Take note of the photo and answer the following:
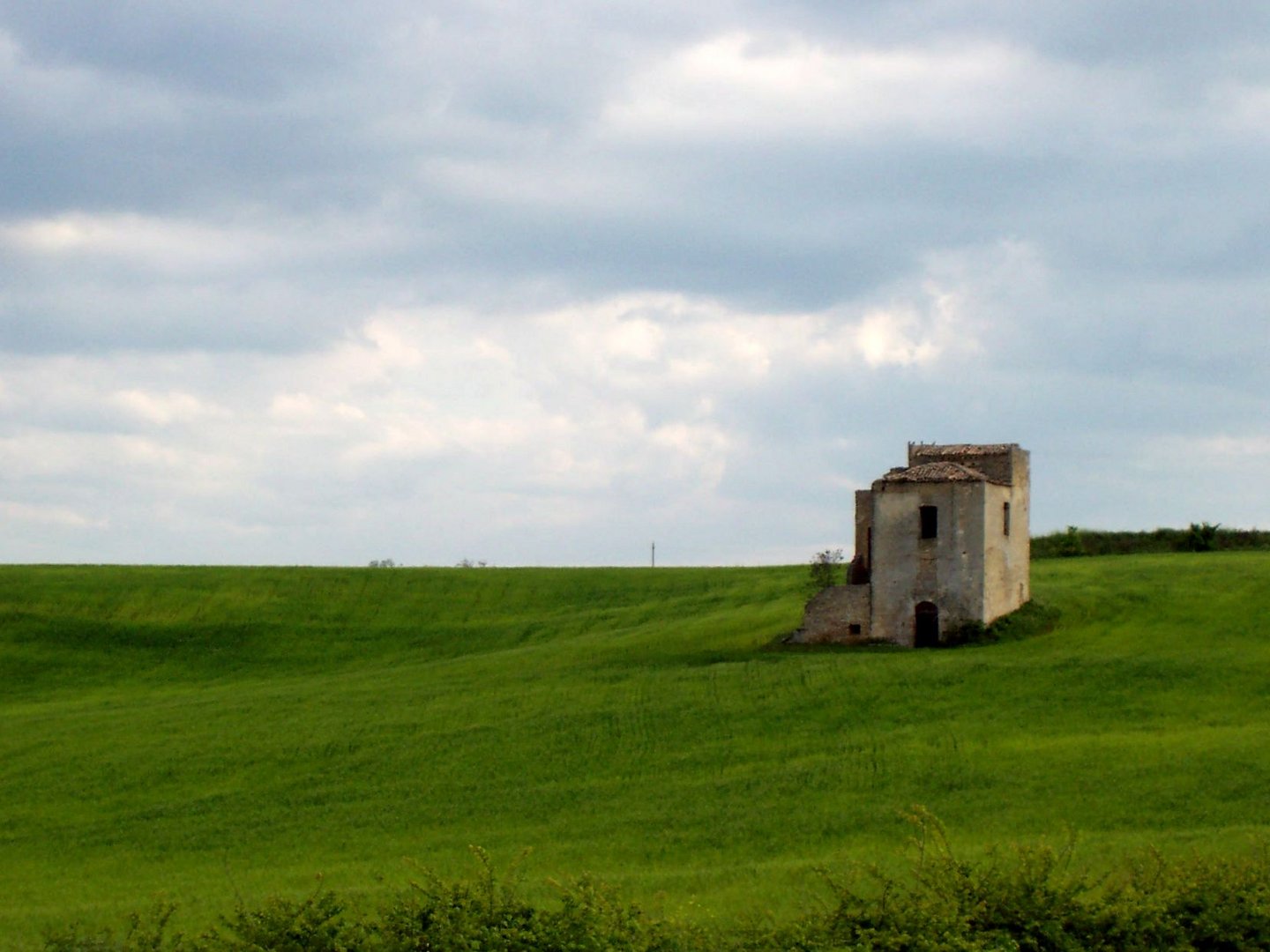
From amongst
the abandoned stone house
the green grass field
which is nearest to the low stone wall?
the abandoned stone house

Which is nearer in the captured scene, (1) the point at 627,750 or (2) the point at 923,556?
(1) the point at 627,750

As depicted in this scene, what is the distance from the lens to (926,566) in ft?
174

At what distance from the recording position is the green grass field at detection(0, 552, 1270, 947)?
29.9 meters

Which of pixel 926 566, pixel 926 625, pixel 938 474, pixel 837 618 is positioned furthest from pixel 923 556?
pixel 837 618

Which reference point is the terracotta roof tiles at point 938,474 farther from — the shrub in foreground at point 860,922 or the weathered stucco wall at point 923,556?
the shrub in foreground at point 860,922

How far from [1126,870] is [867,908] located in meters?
5.76

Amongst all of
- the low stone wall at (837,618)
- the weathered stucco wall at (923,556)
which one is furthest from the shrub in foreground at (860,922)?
the low stone wall at (837,618)

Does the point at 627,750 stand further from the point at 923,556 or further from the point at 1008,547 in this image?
the point at 1008,547

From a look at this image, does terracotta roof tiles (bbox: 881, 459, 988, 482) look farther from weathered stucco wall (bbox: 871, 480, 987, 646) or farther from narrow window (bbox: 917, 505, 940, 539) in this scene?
narrow window (bbox: 917, 505, 940, 539)

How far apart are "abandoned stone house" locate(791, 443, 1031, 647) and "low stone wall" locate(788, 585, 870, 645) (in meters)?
0.03

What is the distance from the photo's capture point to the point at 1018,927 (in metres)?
19.0

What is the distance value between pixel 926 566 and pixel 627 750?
17.1 metres

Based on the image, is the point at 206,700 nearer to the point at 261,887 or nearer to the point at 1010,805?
the point at 261,887

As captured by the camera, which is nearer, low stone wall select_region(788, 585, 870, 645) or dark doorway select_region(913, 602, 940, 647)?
dark doorway select_region(913, 602, 940, 647)
